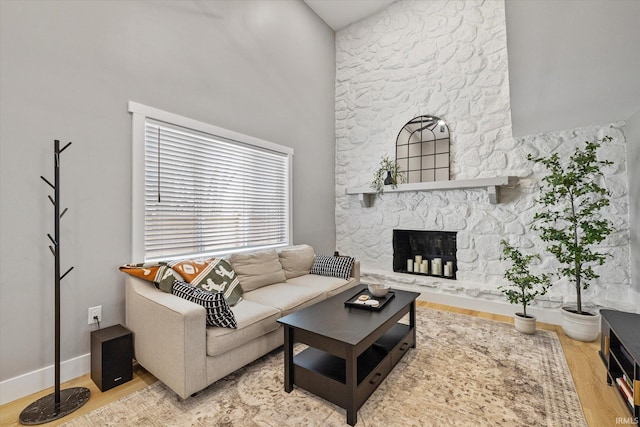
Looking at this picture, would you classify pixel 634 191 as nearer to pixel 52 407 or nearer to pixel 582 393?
pixel 582 393

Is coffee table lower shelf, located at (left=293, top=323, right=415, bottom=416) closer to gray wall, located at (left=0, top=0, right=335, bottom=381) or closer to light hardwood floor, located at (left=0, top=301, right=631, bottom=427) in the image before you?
light hardwood floor, located at (left=0, top=301, right=631, bottom=427)

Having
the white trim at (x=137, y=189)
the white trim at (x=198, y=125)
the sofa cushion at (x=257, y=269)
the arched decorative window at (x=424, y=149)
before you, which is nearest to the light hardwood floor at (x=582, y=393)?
the white trim at (x=137, y=189)

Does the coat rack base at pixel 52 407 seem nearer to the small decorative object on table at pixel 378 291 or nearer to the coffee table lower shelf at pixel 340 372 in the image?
the coffee table lower shelf at pixel 340 372

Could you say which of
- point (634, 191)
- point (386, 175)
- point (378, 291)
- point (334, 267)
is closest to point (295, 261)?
point (334, 267)

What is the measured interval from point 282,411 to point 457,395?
1.12m

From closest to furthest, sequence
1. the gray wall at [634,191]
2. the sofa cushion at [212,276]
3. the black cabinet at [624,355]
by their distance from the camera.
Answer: the black cabinet at [624,355] < the sofa cushion at [212,276] < the gray wall at [634,191]

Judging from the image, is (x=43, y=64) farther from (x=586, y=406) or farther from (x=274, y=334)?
(x=586, y=406)

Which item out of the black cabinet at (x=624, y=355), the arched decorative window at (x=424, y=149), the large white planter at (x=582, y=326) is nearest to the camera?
the black cabinet at (x=624, y=355)

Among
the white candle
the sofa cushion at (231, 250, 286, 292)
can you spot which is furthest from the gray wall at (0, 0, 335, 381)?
the white candle

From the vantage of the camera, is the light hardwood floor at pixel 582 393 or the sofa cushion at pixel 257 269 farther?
the sofa cushion at pixel 257 269

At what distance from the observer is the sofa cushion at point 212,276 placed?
2.34 metres

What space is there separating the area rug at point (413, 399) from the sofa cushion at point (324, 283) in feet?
Answer: 2.52

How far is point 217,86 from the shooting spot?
10.1ft

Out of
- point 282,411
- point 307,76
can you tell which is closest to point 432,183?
point 307,76
